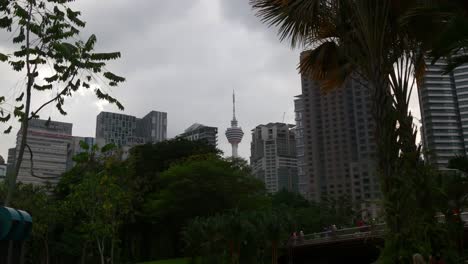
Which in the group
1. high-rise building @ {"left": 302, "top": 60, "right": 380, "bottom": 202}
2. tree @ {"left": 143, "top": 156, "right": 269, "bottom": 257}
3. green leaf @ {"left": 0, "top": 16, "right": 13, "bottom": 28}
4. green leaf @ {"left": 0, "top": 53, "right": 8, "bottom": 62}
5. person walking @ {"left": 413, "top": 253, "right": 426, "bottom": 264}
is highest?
high-rise building @ {"left": 302, "top": 60, "right": 380, "bottom": 202}

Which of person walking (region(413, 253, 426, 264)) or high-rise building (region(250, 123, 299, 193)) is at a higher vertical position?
high-rise building (region(250, 123, 299, 193))

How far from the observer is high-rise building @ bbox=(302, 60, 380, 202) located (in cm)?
7662

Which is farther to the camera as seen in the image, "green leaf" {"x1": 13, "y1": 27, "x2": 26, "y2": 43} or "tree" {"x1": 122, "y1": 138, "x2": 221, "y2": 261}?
"tree" {"x1": 122, "y1": 138, "x2": 221, "y2": 261}

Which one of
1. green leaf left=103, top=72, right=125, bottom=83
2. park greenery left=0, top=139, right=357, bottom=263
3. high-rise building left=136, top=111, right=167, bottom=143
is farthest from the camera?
high-rise building left=136, top=111, right=167, bottom=143

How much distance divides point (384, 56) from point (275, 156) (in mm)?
133927

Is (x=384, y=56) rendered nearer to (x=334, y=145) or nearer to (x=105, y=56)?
(x=105, y=56)

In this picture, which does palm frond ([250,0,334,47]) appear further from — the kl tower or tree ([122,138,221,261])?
the kl tower

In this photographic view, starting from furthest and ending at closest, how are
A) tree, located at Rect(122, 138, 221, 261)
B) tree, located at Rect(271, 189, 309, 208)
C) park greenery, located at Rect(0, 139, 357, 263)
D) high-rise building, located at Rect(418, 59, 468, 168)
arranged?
tree, located at Rect(271, 189, 309, 208) → tree, located at Rect(122, 138, 221, 261) → park greenery, located at Rect(0, 139, 357, 263) → high-rise building, located at Rect(418, 59, 468, 168)

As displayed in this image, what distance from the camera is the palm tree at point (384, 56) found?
26.8 ft

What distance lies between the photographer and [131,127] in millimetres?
151375

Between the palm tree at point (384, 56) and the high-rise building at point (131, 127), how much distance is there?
12141 cm

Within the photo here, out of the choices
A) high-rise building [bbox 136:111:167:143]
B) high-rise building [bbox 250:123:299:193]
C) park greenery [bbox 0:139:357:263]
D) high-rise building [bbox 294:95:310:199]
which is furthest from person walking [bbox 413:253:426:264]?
high-rise building [bbox 136:111:167:143]

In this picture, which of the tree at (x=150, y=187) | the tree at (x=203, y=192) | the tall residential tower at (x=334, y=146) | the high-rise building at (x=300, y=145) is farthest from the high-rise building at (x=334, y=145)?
the tree at (x=203, y=192)

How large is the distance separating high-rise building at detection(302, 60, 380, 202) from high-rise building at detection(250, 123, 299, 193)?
4569cm
